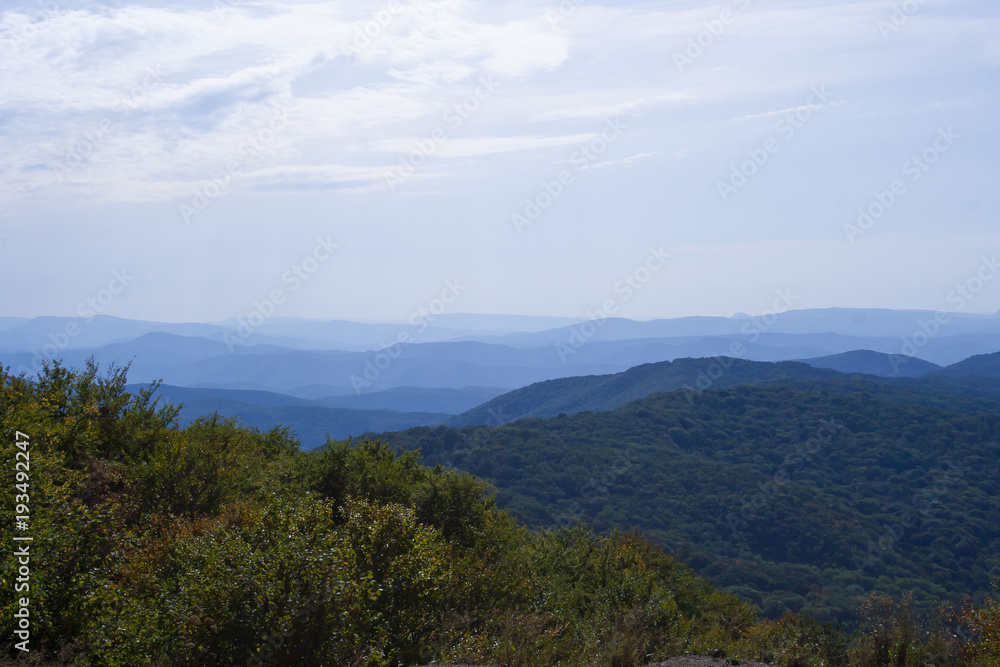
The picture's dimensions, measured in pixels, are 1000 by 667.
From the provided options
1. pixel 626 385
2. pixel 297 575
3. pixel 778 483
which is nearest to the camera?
pixel 297 575

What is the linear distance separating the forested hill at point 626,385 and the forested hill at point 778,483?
120 ft

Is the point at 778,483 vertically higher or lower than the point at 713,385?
lower

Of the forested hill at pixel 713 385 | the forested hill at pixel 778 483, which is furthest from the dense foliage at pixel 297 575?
the forested hill at pixel 713 385

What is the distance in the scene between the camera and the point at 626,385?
145 meters

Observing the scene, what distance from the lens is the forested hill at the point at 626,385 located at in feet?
434

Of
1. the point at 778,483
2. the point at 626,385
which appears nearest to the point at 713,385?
the point at 626,385

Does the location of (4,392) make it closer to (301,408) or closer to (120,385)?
(120,385)

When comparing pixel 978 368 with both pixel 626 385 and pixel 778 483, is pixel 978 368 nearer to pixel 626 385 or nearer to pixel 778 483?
pixel 626 385

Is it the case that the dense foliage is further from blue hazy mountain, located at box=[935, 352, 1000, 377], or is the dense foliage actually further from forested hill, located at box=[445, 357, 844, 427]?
blue hazy mountain, located at box=[935, 352, 1000, 377]

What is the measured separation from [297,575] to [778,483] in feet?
230

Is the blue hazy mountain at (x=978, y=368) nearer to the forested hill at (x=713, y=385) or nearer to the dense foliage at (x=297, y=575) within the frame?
the forested hill at (x=713, y=385)

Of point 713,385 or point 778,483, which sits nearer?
point 778,483

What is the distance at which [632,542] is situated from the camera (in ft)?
67.5

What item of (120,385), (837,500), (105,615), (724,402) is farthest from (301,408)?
(105,615)
